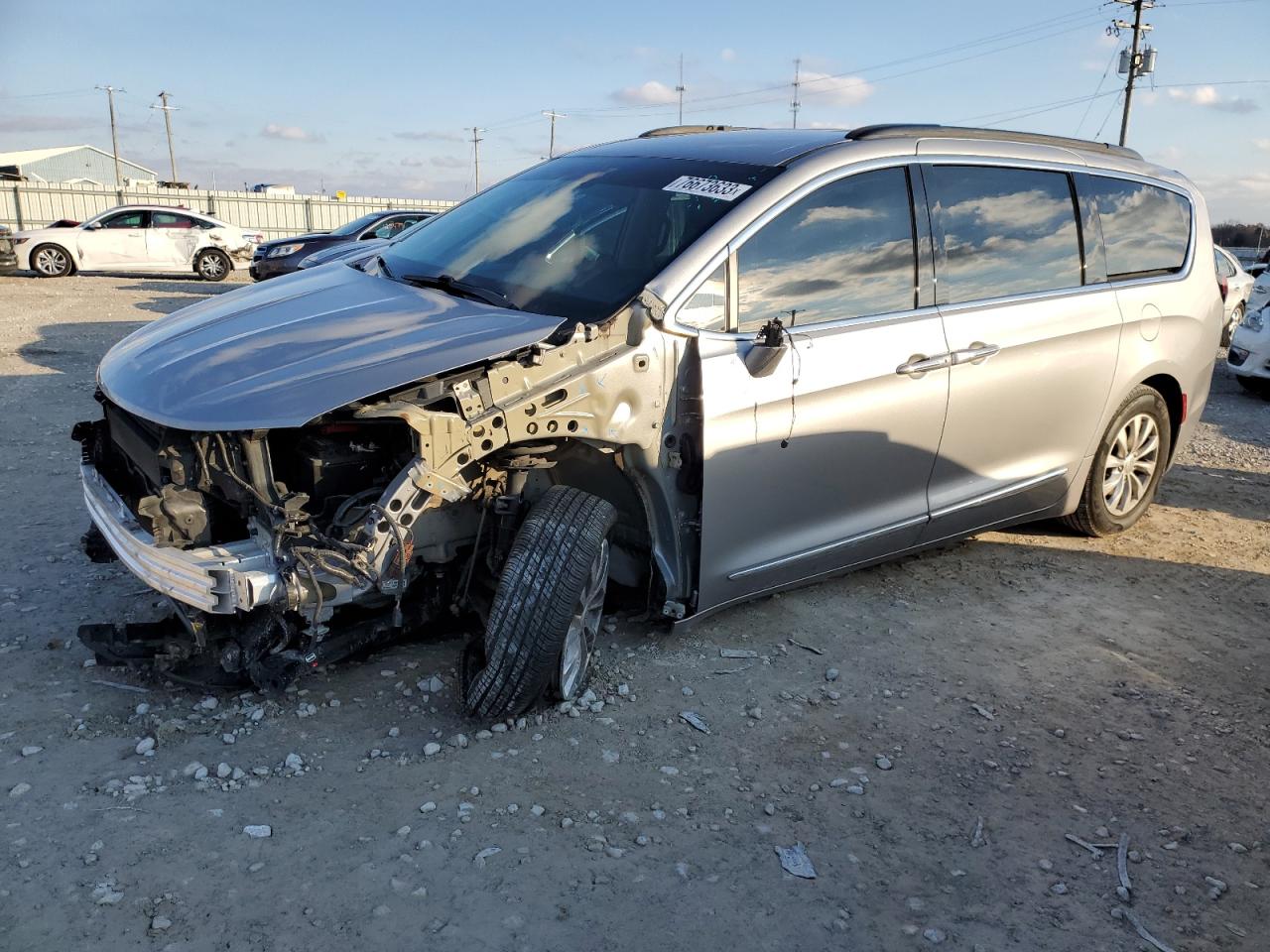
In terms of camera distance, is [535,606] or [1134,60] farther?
[1134,60]

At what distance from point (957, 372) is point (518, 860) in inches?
104

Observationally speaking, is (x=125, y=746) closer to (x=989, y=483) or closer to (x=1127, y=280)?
(x=989, y=483)

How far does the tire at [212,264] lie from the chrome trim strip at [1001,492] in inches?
720

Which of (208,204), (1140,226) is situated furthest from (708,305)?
(208,204)

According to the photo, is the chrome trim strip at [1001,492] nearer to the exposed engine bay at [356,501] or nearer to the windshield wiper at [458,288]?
the exposed engine bay at [356,501]

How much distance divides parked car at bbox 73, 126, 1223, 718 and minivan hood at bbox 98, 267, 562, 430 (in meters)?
0.01

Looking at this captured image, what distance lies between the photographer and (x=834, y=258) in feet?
12.4

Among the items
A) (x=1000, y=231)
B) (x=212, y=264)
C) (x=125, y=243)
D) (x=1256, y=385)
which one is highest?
(x=125, y=243)

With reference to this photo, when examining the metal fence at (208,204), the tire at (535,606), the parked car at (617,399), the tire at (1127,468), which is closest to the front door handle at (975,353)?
the parked car at (617,399)

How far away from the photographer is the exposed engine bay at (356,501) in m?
2.89

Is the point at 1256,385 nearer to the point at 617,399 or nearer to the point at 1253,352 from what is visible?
the point at 1253,352

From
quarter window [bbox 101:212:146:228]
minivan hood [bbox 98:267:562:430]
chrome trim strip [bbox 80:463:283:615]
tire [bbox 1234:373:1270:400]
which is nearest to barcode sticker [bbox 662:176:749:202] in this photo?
minivan hood [bbox 98:267:562:430]

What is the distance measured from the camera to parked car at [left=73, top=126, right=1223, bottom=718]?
296cm

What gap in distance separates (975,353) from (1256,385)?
28.4 ft
